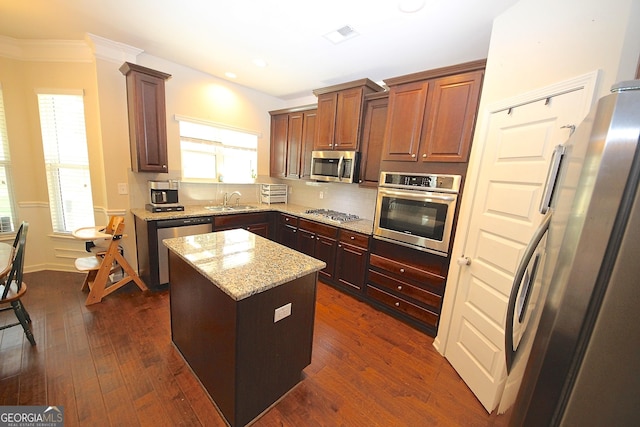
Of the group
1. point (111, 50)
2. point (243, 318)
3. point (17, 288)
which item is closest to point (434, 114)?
point (243, 318)

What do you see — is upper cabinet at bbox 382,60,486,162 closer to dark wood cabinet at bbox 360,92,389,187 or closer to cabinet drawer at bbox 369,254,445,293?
dark wood cabinet at bbox 360,92,389,187

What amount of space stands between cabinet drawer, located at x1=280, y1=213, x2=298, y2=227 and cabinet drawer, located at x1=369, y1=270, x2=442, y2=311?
1386 mm

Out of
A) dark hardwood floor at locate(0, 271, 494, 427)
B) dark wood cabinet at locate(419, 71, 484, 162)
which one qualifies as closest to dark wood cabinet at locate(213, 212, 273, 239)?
dark hardwood floor at locate(0, 271, 494, 427)

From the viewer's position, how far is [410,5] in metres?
1.74

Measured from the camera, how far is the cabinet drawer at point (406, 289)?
2.28 metres

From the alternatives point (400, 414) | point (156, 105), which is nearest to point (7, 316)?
point (156, 105)

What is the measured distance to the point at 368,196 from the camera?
3346mm

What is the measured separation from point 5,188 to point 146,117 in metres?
1.96

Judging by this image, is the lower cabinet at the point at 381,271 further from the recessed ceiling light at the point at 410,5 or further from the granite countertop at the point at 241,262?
the recessed ceiling light at the point at 410,5

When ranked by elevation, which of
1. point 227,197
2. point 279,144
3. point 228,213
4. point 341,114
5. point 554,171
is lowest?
point 228,213

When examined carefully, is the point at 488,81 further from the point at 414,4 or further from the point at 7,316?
the point at 7,316

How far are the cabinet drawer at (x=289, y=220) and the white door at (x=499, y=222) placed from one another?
7.43 ft

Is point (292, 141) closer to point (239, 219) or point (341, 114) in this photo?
point (341, 114)

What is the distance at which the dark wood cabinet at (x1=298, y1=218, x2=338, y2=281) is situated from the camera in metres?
3.11
